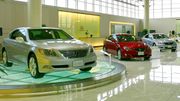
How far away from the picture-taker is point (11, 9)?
1709 cm

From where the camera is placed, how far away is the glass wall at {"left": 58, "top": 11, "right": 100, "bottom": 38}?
2262 cm

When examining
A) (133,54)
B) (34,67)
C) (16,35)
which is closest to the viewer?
(34,67)

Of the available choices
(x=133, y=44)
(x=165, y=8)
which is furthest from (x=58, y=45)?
(x=165, y=8)

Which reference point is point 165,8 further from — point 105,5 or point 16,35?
point 16,35

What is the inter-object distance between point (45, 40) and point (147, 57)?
6.15 m

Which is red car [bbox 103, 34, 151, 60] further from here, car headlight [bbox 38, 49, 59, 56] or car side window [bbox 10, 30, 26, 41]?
car headlight [bbox 38, 49, 59, 56]

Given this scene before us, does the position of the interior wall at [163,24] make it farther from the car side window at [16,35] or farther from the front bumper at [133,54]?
the car side window at [16,35]

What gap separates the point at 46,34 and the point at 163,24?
112 ft

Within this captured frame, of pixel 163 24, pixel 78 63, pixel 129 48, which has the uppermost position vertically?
pixel 163 24

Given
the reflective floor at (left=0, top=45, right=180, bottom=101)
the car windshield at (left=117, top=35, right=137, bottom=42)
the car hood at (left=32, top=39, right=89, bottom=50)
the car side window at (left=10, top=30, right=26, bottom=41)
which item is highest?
the car side window at (left=10, top=30, right=26, bottom=41)

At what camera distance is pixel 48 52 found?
6.53 m

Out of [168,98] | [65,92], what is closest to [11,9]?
[65,92]

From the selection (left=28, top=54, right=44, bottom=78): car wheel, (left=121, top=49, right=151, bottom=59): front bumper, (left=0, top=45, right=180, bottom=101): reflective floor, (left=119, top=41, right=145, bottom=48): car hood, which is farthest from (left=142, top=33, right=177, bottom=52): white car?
(left=28, top=54, right=44, bottom=78): car wheel

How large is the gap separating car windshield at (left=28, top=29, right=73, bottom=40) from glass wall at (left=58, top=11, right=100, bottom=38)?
13914 millimetres
